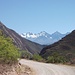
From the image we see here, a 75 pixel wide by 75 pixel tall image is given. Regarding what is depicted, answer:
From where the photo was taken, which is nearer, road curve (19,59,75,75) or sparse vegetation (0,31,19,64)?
sparse vegetation (0,31,19,64)

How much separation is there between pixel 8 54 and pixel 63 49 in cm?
11308

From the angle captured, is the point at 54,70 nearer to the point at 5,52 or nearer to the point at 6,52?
the point at 6,52

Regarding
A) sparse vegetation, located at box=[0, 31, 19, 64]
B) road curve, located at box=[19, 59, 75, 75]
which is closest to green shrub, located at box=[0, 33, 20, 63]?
sparse vegetation, located at box=[0, 31, 19, 64]

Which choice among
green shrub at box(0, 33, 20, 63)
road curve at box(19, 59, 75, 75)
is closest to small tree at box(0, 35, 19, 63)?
green shrub at box(0, 33, 20, 63)

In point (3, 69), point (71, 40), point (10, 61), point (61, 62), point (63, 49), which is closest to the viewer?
point (3, 69)

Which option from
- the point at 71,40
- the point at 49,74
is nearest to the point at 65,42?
the point at 71,40

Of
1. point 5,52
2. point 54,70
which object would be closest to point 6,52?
point 5,52

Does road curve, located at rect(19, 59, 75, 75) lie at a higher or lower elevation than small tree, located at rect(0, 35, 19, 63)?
lower

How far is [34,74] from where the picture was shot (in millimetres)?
32969

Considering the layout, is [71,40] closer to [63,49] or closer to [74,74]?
[63,49]

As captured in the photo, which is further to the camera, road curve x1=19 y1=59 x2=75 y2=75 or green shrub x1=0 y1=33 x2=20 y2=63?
road curve x1=19 y1=59 x2=75 y2=75

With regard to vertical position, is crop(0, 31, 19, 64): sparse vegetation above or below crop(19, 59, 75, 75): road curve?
above

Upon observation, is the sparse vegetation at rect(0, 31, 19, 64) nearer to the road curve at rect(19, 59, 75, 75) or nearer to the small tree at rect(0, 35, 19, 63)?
the small tree at rect(0, 35, 19, 63)

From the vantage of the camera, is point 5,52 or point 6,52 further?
point 6,52
